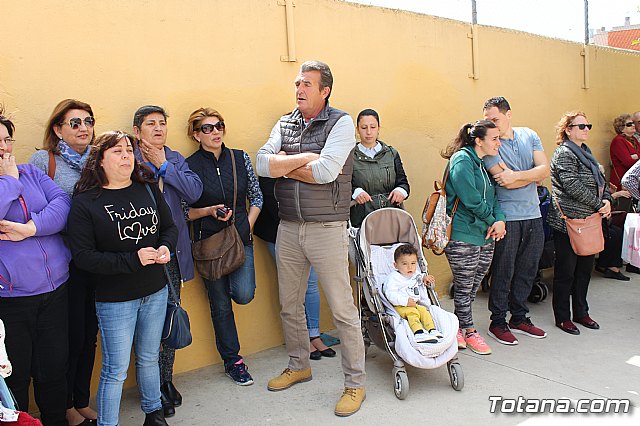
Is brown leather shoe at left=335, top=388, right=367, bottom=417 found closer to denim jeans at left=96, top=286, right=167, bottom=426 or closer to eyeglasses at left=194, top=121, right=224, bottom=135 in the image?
denim jeans at left=96, top=286, right=167, bottom=426

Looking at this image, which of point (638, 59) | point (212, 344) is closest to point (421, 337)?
point (212, 344)

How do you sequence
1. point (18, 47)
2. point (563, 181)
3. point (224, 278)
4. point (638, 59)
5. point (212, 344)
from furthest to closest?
1. point (638, 59)
2. point (563, 181)
3. point (212, 344)
4. point (224, 278)
5. point (18, 47)

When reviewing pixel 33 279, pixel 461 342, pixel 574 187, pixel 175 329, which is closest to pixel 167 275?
pixel 175 329

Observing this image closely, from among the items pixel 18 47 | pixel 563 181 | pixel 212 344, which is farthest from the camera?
pixel 563 181

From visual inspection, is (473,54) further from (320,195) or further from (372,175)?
(320,195)

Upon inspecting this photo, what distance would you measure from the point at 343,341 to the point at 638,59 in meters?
7.09

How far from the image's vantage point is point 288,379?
404 centimetres

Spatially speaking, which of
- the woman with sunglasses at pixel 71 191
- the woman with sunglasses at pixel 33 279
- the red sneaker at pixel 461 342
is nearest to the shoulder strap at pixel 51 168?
the woman with sunglasses at pixel 71 191

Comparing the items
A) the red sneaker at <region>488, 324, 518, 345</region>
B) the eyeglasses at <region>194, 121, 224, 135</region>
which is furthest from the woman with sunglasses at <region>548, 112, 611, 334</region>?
the eyeglasses at <region>194, 121, 224, 135</region>

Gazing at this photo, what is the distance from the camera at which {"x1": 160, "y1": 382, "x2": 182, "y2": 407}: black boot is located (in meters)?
3.87

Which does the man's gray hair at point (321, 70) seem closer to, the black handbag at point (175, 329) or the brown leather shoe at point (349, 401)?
the black handbag at point (175, 329)

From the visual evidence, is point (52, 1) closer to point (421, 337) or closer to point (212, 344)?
point (212, 344)

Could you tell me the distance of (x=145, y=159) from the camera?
12.3 ft

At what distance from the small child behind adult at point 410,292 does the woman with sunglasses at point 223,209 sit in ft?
3.39
